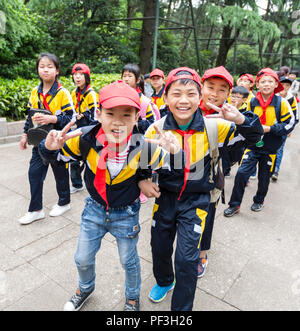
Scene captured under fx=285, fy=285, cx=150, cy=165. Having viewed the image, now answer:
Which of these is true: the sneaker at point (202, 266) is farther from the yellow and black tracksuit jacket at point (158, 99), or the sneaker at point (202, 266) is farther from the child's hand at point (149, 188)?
the yellow and black tracksuit jacket at point (158, 99)

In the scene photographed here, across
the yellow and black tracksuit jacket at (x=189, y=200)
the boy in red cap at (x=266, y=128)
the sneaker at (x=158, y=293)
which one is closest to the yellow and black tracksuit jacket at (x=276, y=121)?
the boy in red cap at (x=266, y=128)

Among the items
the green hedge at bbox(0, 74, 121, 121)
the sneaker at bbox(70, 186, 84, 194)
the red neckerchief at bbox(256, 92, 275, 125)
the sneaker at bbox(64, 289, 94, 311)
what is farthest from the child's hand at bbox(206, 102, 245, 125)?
the green hedge at bbox(0, 74, 121, 121)

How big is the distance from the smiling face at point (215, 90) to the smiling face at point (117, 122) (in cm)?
82

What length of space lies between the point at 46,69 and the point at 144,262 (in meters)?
2.40

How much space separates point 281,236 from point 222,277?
1.27 m

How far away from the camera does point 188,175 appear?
2047mm

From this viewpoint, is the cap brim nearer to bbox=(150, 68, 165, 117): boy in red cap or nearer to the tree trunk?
bbox=(150, 68, 165, 117): boy in red cap

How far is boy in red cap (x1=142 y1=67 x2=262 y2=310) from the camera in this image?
78.2 inches

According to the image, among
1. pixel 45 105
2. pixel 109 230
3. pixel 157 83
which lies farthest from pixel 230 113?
pixel 157 83

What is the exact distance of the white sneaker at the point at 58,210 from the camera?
12.1 ft

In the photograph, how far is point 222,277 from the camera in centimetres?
279

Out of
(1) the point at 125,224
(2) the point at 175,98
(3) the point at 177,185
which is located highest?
(2) the point at 175,98
